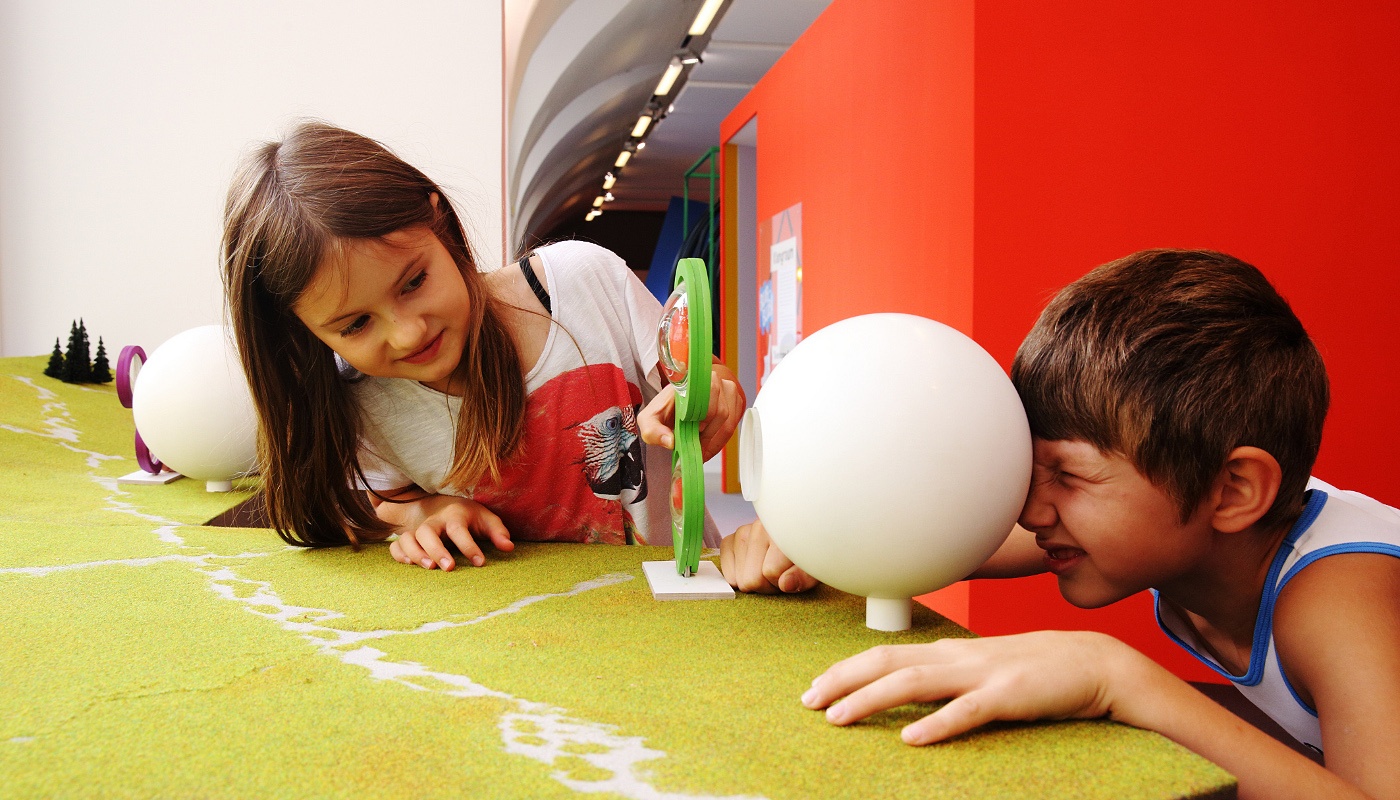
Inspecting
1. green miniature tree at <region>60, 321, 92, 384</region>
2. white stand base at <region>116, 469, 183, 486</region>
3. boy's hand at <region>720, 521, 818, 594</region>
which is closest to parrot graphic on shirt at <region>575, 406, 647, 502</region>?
boy's hand at <region>720, 521, 818, 594</region>

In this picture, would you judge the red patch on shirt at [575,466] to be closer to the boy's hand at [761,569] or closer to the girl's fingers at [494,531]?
the girl's fingers at [494,531]

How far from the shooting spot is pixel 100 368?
241 cm

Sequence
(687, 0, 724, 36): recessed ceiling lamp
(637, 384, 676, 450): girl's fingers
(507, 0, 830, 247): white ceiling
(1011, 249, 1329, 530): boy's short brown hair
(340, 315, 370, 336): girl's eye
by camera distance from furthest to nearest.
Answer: (507, 0, 830, 247): white ceiling < (687, 0, 724, 36): recessed ceiling lamp < (340, 315, 370, 336): girl's eye < (637, 384, 676, 450): girl's fingers < (1011, 249, 1329, 530): boy's short brown hair

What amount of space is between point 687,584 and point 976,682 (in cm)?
34

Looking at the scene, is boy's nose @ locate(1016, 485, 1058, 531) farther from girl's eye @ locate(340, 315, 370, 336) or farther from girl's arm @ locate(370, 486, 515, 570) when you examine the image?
girl's eye @ locate(340, 315, 370, 336)

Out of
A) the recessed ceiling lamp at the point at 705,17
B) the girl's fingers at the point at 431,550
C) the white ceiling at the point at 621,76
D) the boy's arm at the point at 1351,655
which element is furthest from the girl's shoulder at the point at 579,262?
the recessed ceiling lamp at the point at 705,17

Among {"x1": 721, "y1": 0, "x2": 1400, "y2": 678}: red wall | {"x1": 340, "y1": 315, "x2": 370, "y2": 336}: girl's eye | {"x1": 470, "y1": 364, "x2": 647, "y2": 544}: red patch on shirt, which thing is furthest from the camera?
{"x1": 721, "y1": 0, "x2": 1400, "y2": 678}: red wall

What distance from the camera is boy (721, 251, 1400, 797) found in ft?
2.04

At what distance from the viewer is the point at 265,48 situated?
2395mm

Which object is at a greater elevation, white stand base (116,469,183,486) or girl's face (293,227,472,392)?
girl's face (293,227,472,392)

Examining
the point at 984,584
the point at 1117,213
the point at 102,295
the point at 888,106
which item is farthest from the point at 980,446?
the point at 102,295

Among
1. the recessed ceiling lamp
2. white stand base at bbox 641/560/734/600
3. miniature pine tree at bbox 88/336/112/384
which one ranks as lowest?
white stand base at bbox 641/560/734/600

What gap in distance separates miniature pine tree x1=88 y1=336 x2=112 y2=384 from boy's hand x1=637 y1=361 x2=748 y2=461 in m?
2.24

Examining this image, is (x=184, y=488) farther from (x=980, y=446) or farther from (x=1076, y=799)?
(x=1076, y=799)
